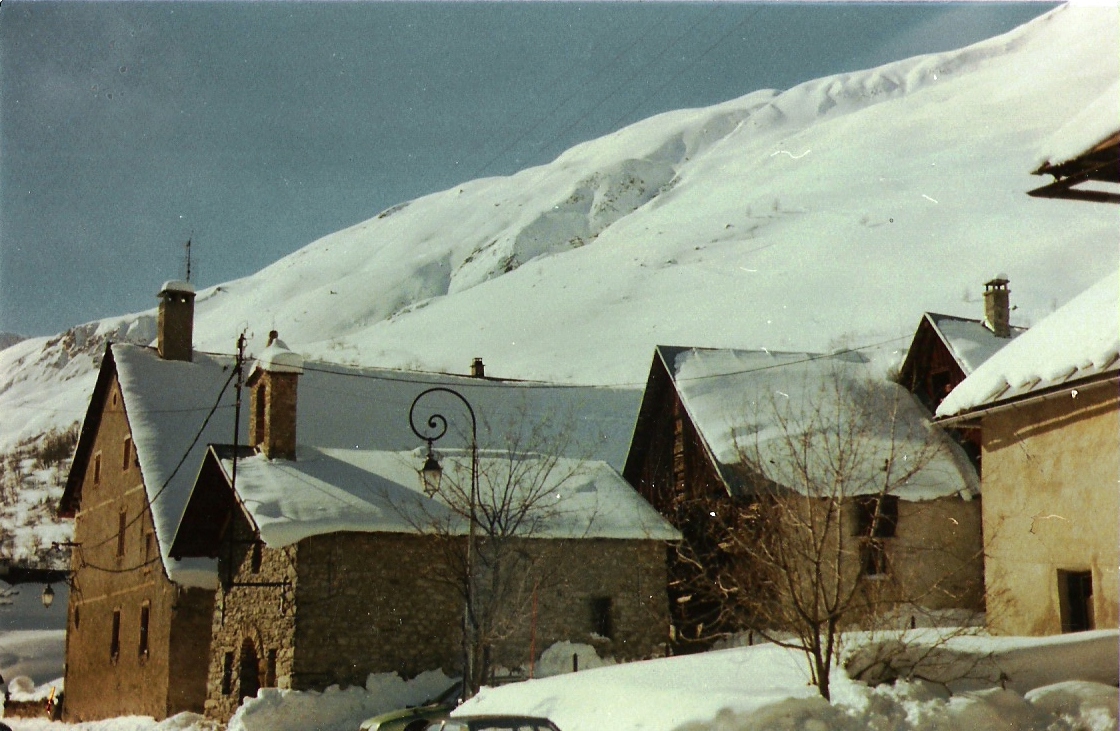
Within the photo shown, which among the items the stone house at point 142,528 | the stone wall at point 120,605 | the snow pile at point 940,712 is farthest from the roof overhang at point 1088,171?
the stone wall at point 120,605

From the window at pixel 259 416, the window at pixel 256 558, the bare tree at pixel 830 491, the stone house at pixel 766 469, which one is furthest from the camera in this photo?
the window at pixel 259 416

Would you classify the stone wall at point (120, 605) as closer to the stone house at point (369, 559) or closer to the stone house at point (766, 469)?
the stone house at point (369, 559)

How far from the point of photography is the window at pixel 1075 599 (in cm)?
1542

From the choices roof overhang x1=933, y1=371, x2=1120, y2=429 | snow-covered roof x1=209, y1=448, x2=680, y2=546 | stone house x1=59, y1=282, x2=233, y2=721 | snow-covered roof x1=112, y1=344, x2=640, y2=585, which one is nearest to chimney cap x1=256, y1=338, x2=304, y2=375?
snow-covered roof x1=209, y1=448, x2=680, y2=546

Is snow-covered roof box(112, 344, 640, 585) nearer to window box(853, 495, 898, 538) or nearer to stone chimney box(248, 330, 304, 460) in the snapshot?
stone chimney box(248, 330, 304, 460)

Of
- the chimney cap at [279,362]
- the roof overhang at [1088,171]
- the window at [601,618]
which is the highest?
the roof overhang at [1088,171]

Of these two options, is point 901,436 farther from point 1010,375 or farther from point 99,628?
point 99,628

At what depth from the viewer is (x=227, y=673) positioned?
2488 centimetres

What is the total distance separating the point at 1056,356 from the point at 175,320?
26.3 meters

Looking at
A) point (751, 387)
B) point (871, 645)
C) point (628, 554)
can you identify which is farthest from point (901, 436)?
point (871, 645)

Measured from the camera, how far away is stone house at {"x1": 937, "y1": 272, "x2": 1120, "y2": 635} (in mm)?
14578

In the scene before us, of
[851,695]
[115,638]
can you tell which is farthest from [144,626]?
[851,695]

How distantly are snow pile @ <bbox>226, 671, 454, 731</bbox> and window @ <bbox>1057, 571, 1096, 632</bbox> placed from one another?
36.6 feet

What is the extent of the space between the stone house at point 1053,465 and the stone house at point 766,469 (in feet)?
15.1
